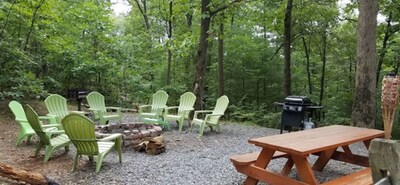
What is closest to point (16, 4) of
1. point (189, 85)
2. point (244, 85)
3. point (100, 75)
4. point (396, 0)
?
point (100, 75)

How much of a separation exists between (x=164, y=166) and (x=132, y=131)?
1.41 meters

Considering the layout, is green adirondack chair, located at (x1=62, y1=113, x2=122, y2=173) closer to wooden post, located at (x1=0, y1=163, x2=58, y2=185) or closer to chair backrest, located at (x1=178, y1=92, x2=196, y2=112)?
wooden post, located at (x1=0, y1=163, x2=58, y2=185)

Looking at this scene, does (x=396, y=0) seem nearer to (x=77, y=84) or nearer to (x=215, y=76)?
(x=215, y=76)

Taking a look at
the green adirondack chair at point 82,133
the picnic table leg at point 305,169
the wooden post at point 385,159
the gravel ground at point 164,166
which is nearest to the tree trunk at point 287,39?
the gravel ground at point 164,166

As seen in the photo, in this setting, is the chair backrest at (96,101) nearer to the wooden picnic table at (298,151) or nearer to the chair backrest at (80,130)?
the chair backrest at (80,130)

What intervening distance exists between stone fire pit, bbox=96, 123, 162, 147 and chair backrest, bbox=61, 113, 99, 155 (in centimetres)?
107

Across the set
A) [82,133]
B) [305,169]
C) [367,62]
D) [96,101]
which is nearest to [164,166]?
[82,133]

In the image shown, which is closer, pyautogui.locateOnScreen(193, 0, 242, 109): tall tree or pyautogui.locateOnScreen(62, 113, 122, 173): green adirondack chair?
pyautogui.locateOnScreen(62, 113, 122, 173): green adirondack chair

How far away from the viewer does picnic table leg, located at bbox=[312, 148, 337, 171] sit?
3636 millimetres

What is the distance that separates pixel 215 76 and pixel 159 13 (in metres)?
3.59

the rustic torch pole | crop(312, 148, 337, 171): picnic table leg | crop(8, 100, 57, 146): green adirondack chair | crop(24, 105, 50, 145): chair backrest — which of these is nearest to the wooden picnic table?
crop(312, 148, 337, 171): picnic table leg

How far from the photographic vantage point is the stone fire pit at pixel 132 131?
4785mm

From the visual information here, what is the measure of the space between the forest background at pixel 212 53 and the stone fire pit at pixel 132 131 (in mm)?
2517

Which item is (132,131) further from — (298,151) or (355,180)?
(355,180)
